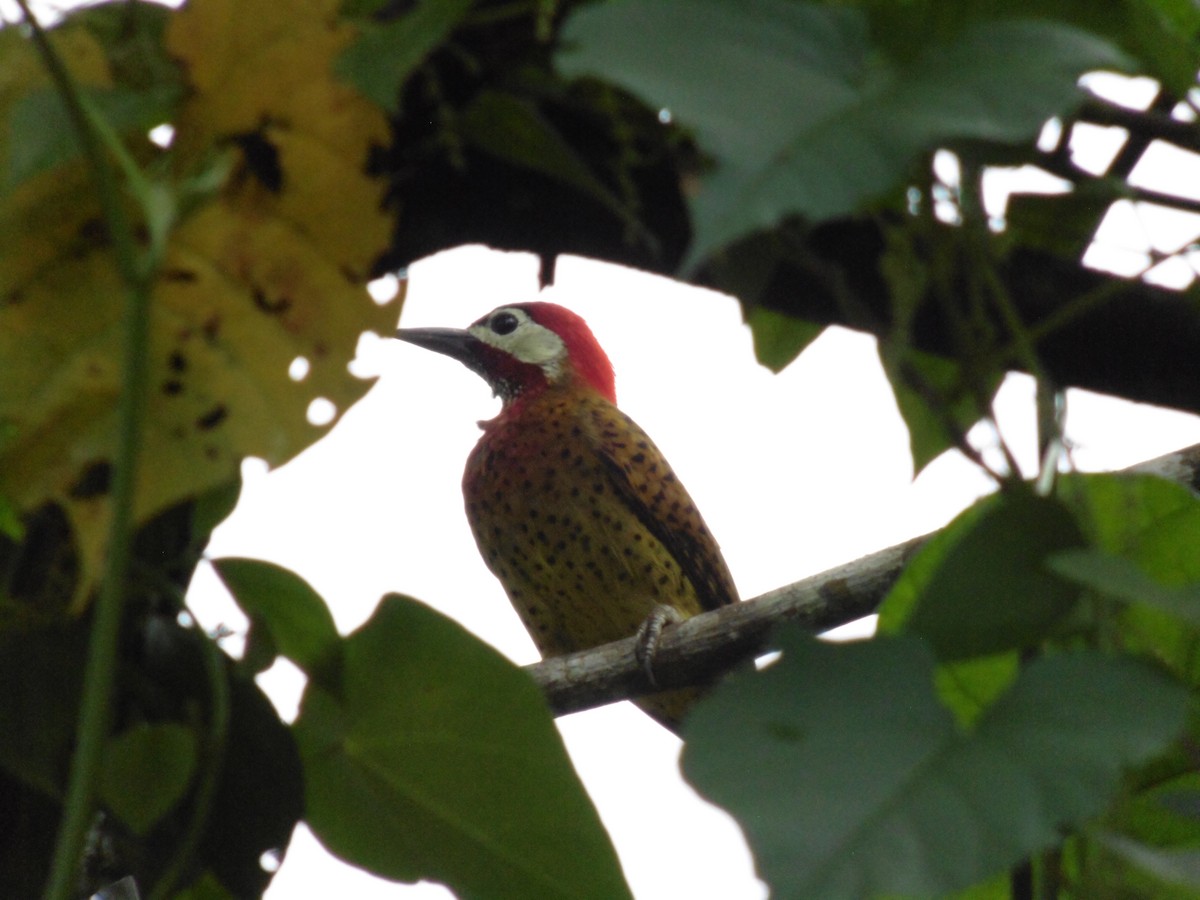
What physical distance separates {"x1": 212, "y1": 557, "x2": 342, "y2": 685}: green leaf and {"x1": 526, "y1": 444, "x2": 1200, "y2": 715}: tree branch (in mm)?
688

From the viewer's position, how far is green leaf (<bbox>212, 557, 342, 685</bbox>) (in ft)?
3.44

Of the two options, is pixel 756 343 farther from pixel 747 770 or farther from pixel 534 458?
pixel 534 458

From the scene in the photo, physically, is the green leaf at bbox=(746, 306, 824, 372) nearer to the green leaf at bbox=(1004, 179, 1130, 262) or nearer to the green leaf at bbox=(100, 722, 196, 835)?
the green leaf at bbox=(1004, 179, 1130, 262)

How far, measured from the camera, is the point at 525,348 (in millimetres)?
4109

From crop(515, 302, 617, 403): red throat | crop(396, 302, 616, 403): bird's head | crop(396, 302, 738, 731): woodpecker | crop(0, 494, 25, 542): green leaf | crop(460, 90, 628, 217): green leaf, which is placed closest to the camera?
crop(460, 90, 628, 217): green leaf

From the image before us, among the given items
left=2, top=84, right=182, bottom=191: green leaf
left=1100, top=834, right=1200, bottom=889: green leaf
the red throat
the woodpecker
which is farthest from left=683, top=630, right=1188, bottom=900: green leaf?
the red throat

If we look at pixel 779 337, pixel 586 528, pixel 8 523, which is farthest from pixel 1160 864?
pixel 586 528

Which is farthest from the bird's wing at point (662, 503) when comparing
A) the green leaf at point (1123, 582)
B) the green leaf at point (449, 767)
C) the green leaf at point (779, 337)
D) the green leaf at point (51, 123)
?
the green leaf at point (1123, 582)

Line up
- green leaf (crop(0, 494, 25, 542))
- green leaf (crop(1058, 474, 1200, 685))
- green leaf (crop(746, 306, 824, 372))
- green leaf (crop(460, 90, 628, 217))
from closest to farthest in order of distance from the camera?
green leaf (crop(460, 90, 628, 217)) → green leaf (crop(1058, 474, 1200, 685)) → green leaf (crop(0, 494, 25, 542)) → green leaf (crop(746, 306, 824, 372))

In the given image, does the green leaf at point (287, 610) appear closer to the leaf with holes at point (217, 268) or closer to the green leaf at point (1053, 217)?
the leaf with holes at point (217, 268)

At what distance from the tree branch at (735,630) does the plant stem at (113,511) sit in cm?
100

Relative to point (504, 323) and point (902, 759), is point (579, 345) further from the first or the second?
point (902, 759)

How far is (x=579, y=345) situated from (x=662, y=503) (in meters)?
0.80

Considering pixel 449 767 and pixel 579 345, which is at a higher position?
pixel 579 345
